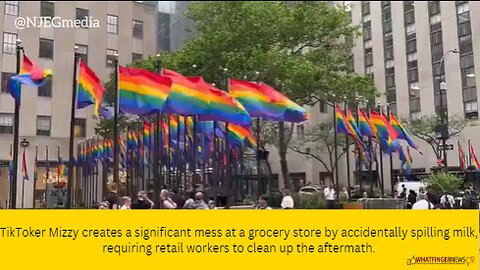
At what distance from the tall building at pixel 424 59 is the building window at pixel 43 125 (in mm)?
15291

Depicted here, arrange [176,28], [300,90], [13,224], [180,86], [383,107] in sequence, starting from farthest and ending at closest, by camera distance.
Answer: [176,28] < [300,90] < [383,107] < [180,86] < [13,224]

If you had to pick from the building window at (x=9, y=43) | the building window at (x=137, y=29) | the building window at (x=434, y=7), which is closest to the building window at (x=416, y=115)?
the building window at (x=434, y=7)

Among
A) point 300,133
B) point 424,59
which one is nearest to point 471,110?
point 424,59

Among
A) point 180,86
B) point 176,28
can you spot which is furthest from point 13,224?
point 176,28

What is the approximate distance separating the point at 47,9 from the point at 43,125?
5815 mm

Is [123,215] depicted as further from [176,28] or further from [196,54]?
[176,28]

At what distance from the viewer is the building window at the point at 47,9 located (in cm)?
2622

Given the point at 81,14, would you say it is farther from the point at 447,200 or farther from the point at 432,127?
the point at 447,200

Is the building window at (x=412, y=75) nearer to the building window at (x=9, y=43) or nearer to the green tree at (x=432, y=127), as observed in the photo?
the green tree at (x=432, y=127)

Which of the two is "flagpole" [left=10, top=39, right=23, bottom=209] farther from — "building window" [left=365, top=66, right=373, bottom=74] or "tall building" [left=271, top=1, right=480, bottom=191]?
"building window" [left=365, top=66, right=373, bottom=74]

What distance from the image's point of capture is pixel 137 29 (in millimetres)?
30328

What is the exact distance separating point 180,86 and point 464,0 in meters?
10.4

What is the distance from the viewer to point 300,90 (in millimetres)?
29797

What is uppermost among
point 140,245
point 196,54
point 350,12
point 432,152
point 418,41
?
point 350,12
